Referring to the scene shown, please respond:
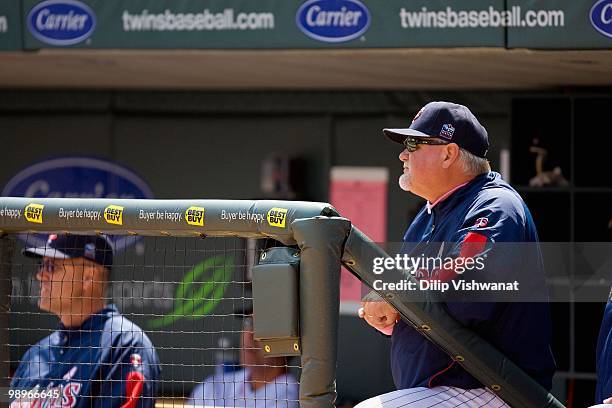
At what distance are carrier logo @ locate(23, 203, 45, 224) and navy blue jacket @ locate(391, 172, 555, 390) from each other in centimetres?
103

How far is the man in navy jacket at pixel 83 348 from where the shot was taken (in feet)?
10.9

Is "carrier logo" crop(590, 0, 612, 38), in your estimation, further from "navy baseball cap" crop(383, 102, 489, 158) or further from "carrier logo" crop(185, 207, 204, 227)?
"carrier logo" crop(185, 207, 204, 227)

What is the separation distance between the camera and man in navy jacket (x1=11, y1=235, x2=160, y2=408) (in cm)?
331

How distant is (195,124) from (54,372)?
354 cm

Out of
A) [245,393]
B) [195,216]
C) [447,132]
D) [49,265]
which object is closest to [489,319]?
Answer: [447,132]

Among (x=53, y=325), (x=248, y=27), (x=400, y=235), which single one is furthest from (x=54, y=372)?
(x=400, y=235)

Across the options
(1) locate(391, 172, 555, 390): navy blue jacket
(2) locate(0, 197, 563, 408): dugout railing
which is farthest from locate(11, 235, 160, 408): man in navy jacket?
(1) locate(391, 172, 555, 390): navy blue jacket

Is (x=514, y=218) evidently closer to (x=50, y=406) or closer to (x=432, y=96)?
(x=50, y=406)

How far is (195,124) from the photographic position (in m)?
6.84

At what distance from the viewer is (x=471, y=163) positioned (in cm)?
301

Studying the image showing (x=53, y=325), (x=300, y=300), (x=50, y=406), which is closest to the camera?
(x=300, y=300)

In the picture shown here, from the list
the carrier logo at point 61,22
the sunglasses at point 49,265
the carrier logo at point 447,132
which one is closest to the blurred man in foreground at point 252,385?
the sunglasses at point 49,265

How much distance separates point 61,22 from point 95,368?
2.33 metres

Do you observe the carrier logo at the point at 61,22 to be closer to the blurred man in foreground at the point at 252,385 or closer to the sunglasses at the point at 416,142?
the blurred man in foreground at the point at 252,385
